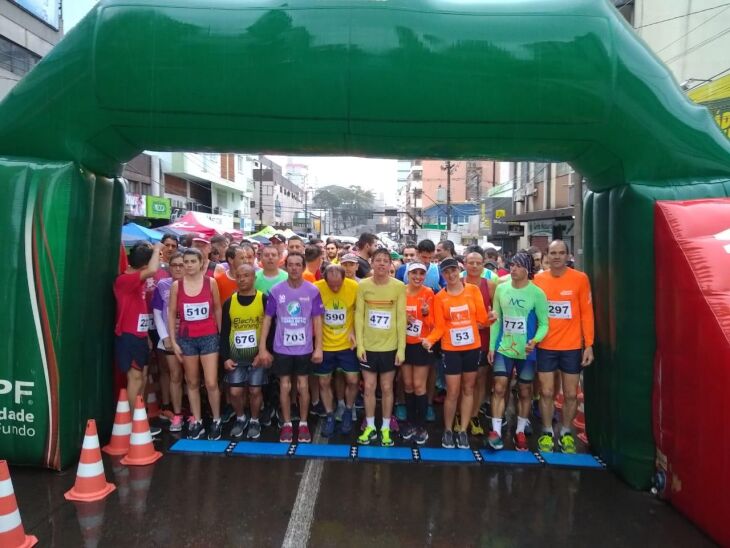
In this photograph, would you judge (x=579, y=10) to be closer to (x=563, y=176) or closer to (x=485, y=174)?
(x=563, y=176)

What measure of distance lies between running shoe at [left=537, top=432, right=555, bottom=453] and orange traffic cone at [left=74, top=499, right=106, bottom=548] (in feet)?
11.9

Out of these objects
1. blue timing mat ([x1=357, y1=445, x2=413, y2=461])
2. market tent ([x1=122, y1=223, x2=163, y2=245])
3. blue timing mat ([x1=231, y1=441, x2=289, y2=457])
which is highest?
market tent ([x1=122, y1=223, x2=163, y2=245])

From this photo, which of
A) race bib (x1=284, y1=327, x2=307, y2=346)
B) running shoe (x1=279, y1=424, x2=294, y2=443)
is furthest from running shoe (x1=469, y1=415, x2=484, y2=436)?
→ race bib (x1=284, y1=327, x2=307, y2=346)

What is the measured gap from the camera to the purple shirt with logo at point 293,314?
454 centimetres

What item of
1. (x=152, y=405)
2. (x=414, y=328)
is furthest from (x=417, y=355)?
(x=152, y=405)

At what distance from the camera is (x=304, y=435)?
15.1 feet

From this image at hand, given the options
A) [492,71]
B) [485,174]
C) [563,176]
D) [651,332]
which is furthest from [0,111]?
[485,174]

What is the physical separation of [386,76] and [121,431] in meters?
3.78

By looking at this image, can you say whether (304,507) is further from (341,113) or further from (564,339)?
(341,113)

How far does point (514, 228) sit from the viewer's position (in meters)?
26.4

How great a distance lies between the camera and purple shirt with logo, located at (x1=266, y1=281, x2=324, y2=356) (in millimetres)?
4535

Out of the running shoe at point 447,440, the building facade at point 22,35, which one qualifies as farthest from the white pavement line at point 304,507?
the building facade at point 22,35

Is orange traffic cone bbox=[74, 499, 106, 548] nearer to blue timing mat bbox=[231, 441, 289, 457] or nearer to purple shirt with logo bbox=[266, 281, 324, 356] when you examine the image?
blue timing mat bbox=[231, 441, 289, 457]

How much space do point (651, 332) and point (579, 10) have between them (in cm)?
247
